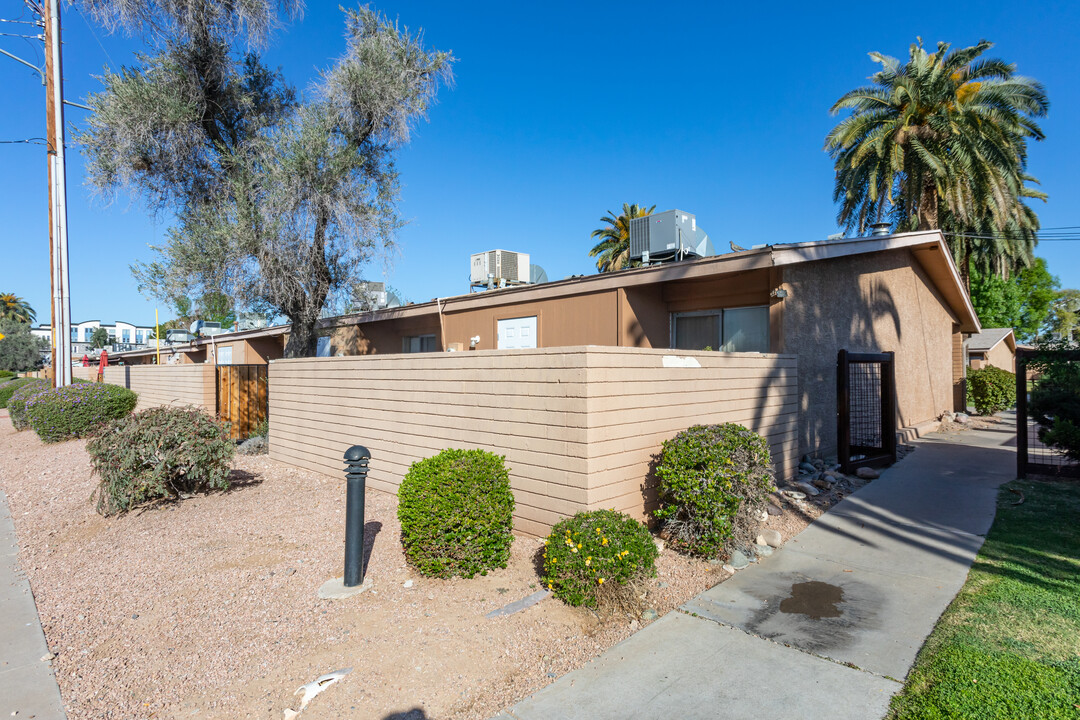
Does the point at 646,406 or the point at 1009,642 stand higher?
the point at 646,406

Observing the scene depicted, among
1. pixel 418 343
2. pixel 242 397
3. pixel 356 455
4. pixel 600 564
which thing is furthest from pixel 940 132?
pixel 242 397

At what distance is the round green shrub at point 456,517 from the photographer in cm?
421

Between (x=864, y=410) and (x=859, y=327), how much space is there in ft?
5.03

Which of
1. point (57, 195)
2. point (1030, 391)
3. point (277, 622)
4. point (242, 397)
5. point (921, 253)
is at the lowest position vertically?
point (277, 622)

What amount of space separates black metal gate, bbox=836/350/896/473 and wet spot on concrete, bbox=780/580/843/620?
14.4 ft

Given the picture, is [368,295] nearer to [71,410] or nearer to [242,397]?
[242,397]

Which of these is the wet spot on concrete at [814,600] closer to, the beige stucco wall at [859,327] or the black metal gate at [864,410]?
the beige stucco wall at [859,327]

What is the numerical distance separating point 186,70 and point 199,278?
394 centimetres

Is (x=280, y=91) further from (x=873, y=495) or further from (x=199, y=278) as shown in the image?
(x=873, y=495)

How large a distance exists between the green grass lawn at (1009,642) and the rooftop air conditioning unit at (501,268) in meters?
9.21

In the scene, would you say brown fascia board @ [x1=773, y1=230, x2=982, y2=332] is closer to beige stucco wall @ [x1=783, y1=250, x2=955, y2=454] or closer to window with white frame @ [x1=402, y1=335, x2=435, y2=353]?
beige stucco wall @ [x1=783, y1=250, x2=955, y2=454]

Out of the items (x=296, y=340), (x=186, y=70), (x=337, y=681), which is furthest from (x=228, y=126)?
(x=337, y=681)

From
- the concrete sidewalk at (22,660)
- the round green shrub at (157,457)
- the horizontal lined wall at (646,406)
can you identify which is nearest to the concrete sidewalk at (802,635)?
the horizontal lined wall at (646,406)

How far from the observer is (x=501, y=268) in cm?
1209
